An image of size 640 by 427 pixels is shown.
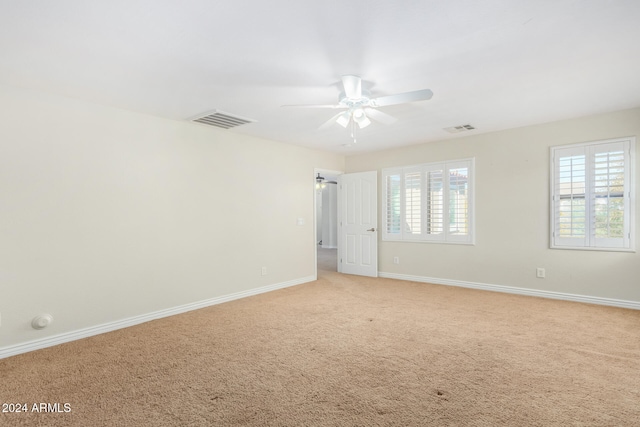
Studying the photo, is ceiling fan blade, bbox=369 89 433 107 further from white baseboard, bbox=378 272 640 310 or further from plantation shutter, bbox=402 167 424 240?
white baseboard, bbox=378 272 640 310

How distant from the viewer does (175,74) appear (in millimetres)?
2883

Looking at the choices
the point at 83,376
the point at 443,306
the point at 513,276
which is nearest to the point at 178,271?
the point at 83,376

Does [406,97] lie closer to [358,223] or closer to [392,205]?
[392,205]

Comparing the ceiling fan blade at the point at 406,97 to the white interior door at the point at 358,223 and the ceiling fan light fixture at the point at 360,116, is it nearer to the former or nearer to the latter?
the ceiling fan light fixture at the point at 360,116

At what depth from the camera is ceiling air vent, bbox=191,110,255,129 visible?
3969 millimetres

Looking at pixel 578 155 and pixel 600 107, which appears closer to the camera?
pixel 600 107

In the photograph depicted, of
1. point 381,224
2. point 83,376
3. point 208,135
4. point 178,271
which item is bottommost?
point 83,376

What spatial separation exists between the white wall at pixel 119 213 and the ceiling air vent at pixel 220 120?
224 mm

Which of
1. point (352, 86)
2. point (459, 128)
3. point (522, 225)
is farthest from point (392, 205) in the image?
point (352, 86)

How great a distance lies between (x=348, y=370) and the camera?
2594 millimetres

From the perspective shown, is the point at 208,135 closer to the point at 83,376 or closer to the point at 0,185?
the point at 0,185

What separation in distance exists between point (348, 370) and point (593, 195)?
389 centimetres

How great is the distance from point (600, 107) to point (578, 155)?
2.14 feet

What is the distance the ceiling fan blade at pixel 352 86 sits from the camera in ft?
9.53
